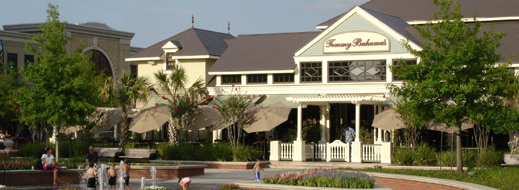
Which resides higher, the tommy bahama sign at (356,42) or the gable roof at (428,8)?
the gable roof at (428,8)

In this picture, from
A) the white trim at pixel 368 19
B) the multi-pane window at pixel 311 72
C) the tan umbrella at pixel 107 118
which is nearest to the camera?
the white trim at pixel 368 19

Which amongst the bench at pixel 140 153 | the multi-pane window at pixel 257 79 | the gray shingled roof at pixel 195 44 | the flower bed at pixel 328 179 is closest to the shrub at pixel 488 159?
the flower bed at pixel 328 179

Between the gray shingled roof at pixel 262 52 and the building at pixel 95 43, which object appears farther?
the building at pixel 95 43

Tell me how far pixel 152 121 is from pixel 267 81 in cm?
687

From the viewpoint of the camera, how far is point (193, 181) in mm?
29938

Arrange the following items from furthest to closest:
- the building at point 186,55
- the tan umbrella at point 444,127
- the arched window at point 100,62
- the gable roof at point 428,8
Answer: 1. the arched window at point 100,62
2. the building at point 186,55
3. the gable roof at point 428,8
4. the tan umbrella at point 444,127

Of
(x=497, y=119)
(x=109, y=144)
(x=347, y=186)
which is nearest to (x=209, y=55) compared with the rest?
(x=109, y=144)

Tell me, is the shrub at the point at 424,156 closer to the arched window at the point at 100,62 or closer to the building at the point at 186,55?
the building at the point at 186,55

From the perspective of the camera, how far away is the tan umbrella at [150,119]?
40.5m

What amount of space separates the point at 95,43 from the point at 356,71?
141ft

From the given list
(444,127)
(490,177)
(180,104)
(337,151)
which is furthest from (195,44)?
(490,177)

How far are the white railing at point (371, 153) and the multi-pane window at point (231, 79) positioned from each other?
9.82m

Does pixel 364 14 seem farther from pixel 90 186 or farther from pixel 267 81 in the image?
pixel 90 186

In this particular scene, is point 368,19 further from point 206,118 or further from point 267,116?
point 206,118
